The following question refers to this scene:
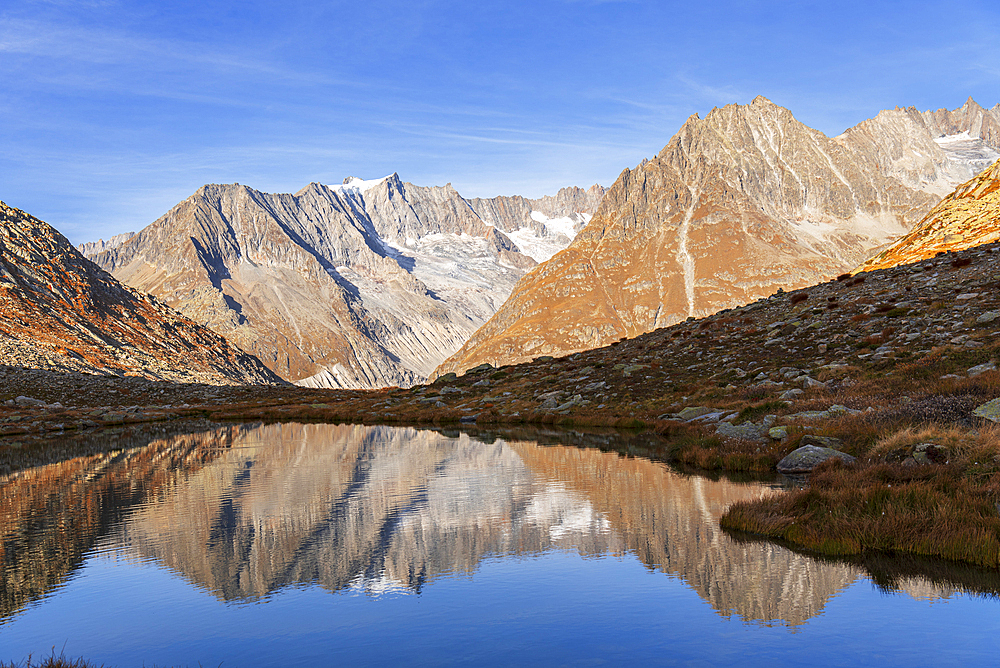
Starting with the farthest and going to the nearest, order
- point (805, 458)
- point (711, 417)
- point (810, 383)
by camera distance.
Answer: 1. point (810, 383)
2. point (711, 417)
3. point (805, 458)

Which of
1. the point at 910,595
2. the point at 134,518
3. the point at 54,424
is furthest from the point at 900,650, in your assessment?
the point at 54,424

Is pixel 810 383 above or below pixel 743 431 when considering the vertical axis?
above

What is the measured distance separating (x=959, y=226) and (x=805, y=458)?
69271 mm

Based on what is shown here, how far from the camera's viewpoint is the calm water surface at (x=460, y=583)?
13.4 metres

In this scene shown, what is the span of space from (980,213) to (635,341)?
4124cm

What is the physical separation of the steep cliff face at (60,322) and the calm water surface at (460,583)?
119898 millimetres

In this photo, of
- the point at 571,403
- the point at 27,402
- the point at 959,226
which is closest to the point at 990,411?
the point at 571,403

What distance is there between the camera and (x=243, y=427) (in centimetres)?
7288

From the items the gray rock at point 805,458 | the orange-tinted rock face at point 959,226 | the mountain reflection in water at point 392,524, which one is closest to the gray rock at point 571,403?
the mountain reflection in water at point 392,524

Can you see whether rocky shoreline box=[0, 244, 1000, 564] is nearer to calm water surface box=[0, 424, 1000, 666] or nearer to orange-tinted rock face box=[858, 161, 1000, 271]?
calm water surface box=[0, 424, 1000, 666]

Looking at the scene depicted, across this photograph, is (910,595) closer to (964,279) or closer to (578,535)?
(578,535)

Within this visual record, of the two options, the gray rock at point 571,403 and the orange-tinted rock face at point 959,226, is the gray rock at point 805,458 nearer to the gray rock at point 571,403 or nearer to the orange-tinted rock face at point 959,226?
the gray rock at point 571,403

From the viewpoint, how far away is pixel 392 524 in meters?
24.0

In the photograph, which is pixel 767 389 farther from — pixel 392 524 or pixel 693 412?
pixel 392 524
